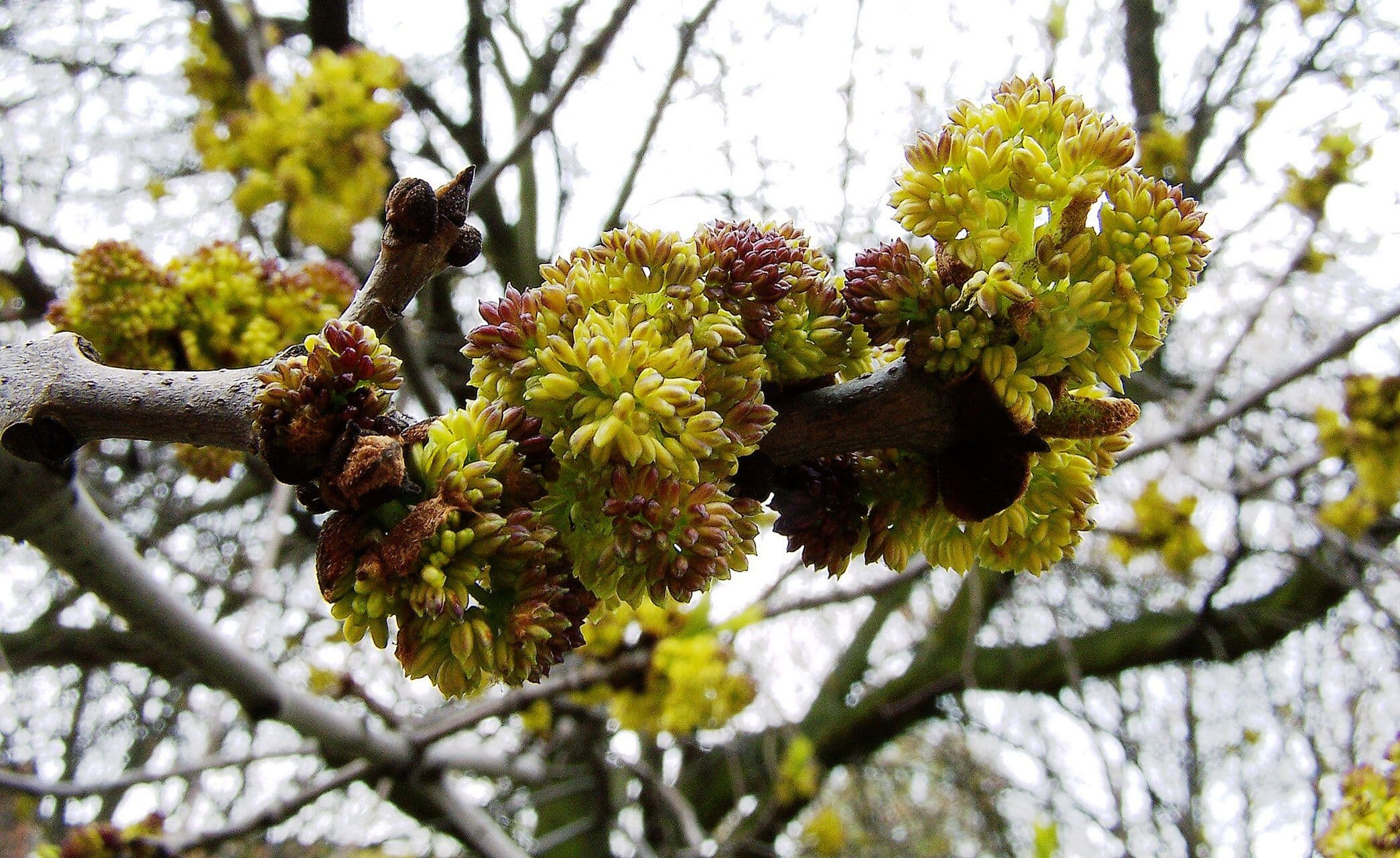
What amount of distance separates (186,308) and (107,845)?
4.76 feet

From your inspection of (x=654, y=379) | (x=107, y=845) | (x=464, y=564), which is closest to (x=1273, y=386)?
(x=654, y=379)

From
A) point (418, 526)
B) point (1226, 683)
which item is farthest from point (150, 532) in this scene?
point (1226, 683)

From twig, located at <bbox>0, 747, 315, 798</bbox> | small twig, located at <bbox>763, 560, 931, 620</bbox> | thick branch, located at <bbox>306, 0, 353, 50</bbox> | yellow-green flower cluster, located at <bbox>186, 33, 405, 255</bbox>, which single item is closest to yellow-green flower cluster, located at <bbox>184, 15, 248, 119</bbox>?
thick branch, located at <bbox>306, 0, 353, 50</bbox>

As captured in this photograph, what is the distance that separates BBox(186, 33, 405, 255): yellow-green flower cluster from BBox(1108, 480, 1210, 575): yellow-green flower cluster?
144 inches

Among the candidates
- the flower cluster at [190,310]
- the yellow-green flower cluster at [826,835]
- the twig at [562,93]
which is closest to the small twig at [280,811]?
the flower cluster at [190,310]

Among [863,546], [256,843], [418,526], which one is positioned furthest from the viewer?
[256,843]

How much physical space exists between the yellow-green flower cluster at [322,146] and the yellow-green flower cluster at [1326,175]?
13.0ft

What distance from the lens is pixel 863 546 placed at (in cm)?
102

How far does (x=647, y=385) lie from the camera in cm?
79

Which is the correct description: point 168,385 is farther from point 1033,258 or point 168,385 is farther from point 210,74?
point 210,74

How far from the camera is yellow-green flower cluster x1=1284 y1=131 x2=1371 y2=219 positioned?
4129 mm

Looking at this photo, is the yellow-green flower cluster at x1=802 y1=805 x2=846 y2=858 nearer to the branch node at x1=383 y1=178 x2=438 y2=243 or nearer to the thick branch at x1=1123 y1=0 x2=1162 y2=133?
the thick branch at x1=1123 y1=0 x2=1162 y2=133

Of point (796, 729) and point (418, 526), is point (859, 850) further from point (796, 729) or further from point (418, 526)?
point (418, 526)

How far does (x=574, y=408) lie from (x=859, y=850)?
654 centimetres
